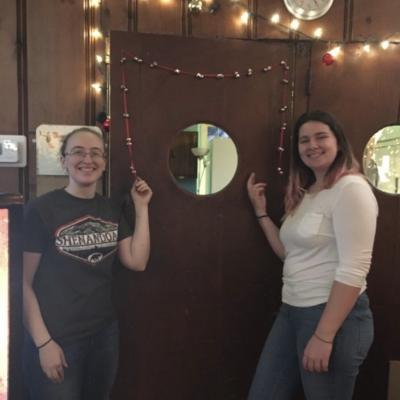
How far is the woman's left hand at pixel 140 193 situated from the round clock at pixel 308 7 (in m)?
0.98

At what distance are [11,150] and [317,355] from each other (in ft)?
4.49

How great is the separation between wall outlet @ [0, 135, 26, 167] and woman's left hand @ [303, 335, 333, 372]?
1.30 metres

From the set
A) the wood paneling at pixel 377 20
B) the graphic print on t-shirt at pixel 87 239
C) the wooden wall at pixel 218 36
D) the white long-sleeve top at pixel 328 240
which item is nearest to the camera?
the white long-sleeve top at pixel 328 240

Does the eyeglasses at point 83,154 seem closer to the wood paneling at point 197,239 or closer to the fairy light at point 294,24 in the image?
the wood paneling at point 197,239

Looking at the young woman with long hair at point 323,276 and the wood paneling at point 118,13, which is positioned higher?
the wood paneling at point 118,13

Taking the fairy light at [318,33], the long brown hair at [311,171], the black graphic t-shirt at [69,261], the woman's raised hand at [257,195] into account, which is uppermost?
the fairy light at [318,33]

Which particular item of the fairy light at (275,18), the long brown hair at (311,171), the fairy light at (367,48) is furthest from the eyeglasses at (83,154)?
the fairy light at (367,48)

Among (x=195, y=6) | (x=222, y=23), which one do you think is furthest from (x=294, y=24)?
(x=195, y=6)

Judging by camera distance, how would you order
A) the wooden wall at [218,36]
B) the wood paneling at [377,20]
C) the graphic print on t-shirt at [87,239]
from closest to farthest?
A: the graphic print on t-shirt at [87,239]
the wooden wall at [218,36]
the wood paneling at [377,20]

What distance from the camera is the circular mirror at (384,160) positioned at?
1.85m

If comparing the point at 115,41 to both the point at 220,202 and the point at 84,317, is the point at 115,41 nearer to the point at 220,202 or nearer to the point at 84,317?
the point at 220,202

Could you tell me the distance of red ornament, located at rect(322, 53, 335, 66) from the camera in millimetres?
1719

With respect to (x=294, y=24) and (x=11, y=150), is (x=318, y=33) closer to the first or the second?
(x=294, y=24)

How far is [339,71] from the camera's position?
1759 millimetres
